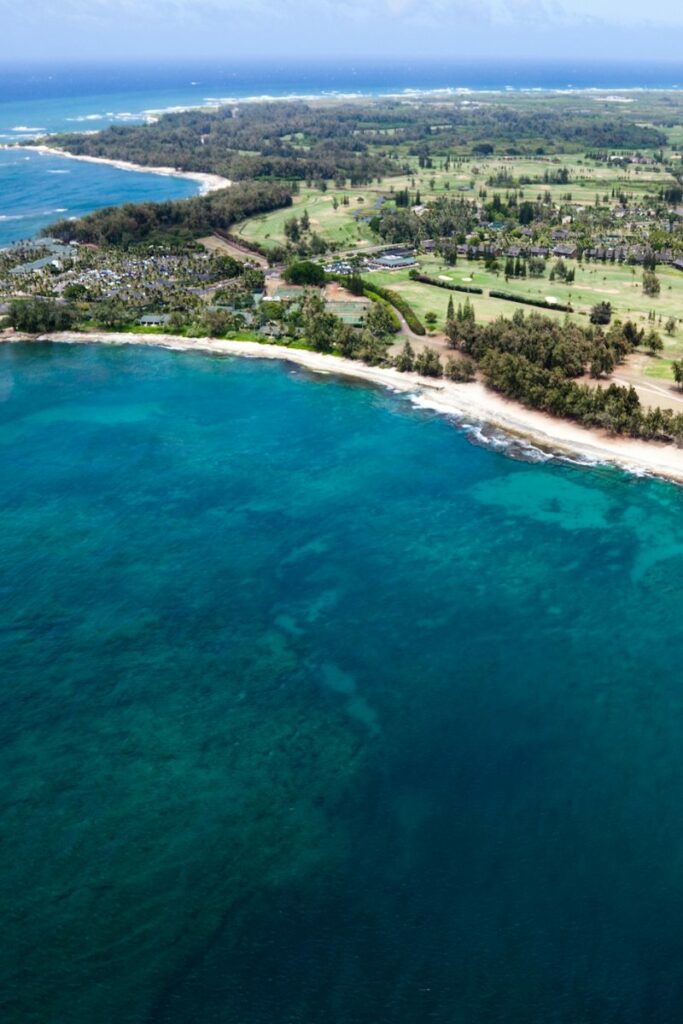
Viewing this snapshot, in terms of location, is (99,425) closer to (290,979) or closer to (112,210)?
(290,979)

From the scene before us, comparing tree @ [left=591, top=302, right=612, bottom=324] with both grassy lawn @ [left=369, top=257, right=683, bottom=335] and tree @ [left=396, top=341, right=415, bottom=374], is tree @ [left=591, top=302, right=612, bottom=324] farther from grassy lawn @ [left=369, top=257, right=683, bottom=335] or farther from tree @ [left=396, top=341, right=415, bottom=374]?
tree @ [left=396, top=341, right=415, bottom=374]

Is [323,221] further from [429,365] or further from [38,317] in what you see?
[429,365]

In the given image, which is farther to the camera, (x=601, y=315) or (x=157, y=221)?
(x=157, y=221)

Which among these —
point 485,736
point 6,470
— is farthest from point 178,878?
point 6,470

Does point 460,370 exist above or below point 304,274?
below

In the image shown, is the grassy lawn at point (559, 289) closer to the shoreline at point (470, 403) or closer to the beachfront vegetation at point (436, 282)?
the beachfront vegetation at point (436, 282)

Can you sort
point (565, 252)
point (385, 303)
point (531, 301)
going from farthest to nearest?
point (565, 252) → point (531, 301) → point (385, 303)

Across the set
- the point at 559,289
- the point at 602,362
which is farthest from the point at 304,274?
the point at 602,362
